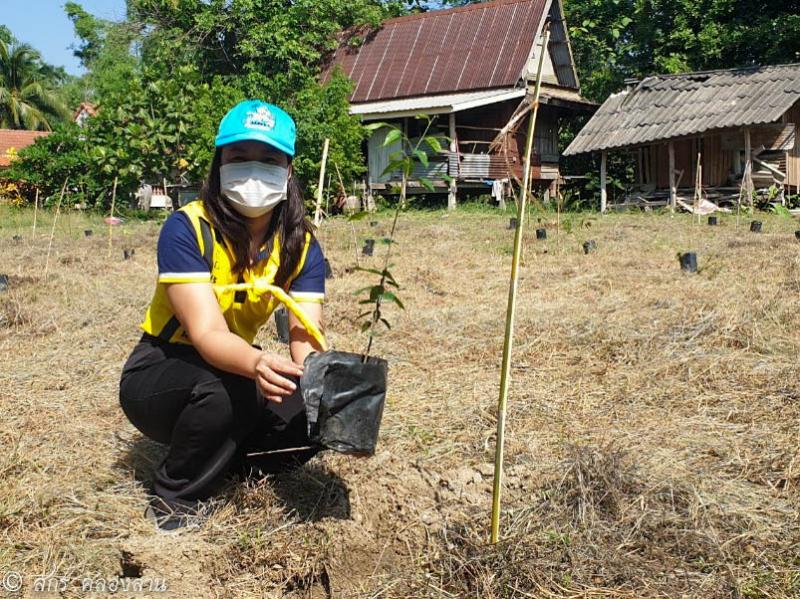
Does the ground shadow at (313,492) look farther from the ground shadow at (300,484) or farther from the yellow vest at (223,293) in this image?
the yellow vest at (223,293)

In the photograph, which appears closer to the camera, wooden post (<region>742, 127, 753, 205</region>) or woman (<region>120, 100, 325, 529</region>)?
woman (<region>120, 100, 325, 529</region>)

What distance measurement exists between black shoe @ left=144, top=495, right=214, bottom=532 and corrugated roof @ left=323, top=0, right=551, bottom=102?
1633cm

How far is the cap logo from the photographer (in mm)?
2289

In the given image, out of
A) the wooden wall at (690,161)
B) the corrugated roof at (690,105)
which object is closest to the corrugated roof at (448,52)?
the corrugated roof at (690,105)

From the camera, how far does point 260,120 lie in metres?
2.30

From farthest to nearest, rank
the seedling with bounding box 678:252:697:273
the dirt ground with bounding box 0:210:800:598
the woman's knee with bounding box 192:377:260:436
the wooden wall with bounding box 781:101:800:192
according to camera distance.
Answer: the wooden wall with bounding box 781:101:800:192, the seedling with bounding box 678:252:697:273, the woman's knee with bounding box 192:377:260:436, the dirt ground with bounding box 0:210:800:598

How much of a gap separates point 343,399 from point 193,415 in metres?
0.47

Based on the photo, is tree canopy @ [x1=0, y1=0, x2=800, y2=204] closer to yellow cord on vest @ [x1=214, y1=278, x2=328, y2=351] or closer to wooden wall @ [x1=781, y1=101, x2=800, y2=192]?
wooden wall @ [x1=781, y1=101, x2=800, y2=192]

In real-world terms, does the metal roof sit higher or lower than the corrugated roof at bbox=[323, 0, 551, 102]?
lower

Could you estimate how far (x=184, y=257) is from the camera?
87.1 inches

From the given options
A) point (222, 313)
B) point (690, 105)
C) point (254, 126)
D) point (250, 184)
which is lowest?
point (222, 313)

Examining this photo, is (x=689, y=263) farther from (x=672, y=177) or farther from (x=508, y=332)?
(x=672, y=177)

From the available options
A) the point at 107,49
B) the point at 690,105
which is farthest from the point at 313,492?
the point at 107,49

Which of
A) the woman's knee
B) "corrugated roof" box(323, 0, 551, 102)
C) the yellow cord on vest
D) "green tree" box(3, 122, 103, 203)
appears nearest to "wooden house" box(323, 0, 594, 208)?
"corrugated roof" box(323, 0, 551, 102)
